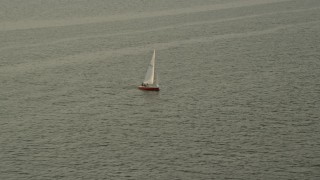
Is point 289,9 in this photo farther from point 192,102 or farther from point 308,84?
point 192,102

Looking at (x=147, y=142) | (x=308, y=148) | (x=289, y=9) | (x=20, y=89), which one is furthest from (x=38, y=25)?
(x=308, y=148)

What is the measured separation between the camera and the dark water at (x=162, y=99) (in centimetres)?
4903

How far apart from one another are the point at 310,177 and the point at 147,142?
1405cm

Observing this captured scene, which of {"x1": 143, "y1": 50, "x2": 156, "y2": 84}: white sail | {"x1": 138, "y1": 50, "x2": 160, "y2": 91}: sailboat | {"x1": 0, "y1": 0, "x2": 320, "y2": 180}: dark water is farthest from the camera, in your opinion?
{"x1": 143, "y1": 50, "x2": 156, "y2": 84}: white sail

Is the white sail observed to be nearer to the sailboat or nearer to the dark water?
the sailboat

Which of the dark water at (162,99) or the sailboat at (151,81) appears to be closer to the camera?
the dark water at (162,99)

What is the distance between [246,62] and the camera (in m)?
79.7

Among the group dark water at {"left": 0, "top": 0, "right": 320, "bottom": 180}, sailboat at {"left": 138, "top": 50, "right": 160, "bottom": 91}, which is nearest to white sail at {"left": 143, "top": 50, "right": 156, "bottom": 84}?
sailboat at {"left": 138, "top": 50, "right": 160, "bottom": 91}

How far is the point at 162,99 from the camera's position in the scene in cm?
6550

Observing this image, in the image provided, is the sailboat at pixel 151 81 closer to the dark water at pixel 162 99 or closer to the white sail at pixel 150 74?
the white sail at pixel 150 74

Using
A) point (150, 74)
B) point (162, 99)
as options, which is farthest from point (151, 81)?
point (162, 99)

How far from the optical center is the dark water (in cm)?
4903

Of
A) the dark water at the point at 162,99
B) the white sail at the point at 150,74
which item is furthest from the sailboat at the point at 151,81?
the dark water at the point at 162,99

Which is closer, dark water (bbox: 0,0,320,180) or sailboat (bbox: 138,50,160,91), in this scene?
dark water (bbox: 0,0,320,180)
